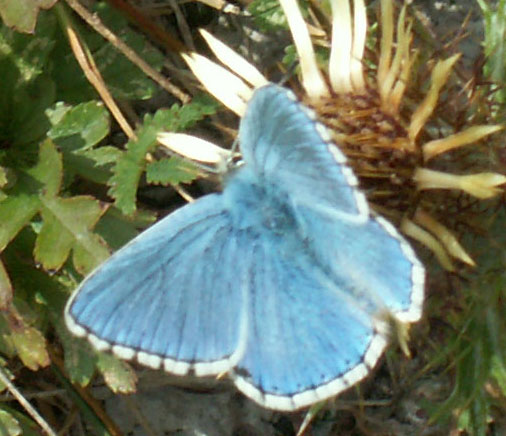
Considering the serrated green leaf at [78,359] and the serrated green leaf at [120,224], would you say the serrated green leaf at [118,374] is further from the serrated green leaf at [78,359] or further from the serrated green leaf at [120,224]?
the serrated green leaf at [120,224]

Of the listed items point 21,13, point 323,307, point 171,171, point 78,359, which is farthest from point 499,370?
point 21,13

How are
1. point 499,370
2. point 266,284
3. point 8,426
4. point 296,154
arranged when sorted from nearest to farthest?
point 296,154 → point 266,284 → point 499,370 → point 8,426

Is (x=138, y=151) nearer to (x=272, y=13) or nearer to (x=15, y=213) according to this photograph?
(x=15, y=213)

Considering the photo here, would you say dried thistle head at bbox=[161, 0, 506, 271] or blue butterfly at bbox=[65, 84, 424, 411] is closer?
blue butterfly at bbox=[65, 84, 424, 411]

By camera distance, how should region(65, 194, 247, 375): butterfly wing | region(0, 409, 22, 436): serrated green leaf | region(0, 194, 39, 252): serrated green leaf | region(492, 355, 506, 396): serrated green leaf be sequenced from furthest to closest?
region(0, 409, 22, 436): serrated green leaf
region(0, 194, 39, 252): serrated green leaf
region(492, 355, 506, 396): serrated green leaf
region(65, 194, 247, 375): butterfly wing

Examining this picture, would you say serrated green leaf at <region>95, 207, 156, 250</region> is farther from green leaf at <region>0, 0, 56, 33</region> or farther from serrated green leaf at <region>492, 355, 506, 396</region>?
serrated green leaf at <region>492, 355, 506, 396</region>

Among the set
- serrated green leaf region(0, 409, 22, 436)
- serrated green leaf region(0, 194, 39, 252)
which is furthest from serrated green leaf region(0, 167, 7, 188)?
serrated green leaf region(0, 409, 22, 436)

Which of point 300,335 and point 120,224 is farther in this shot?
point 120,224
